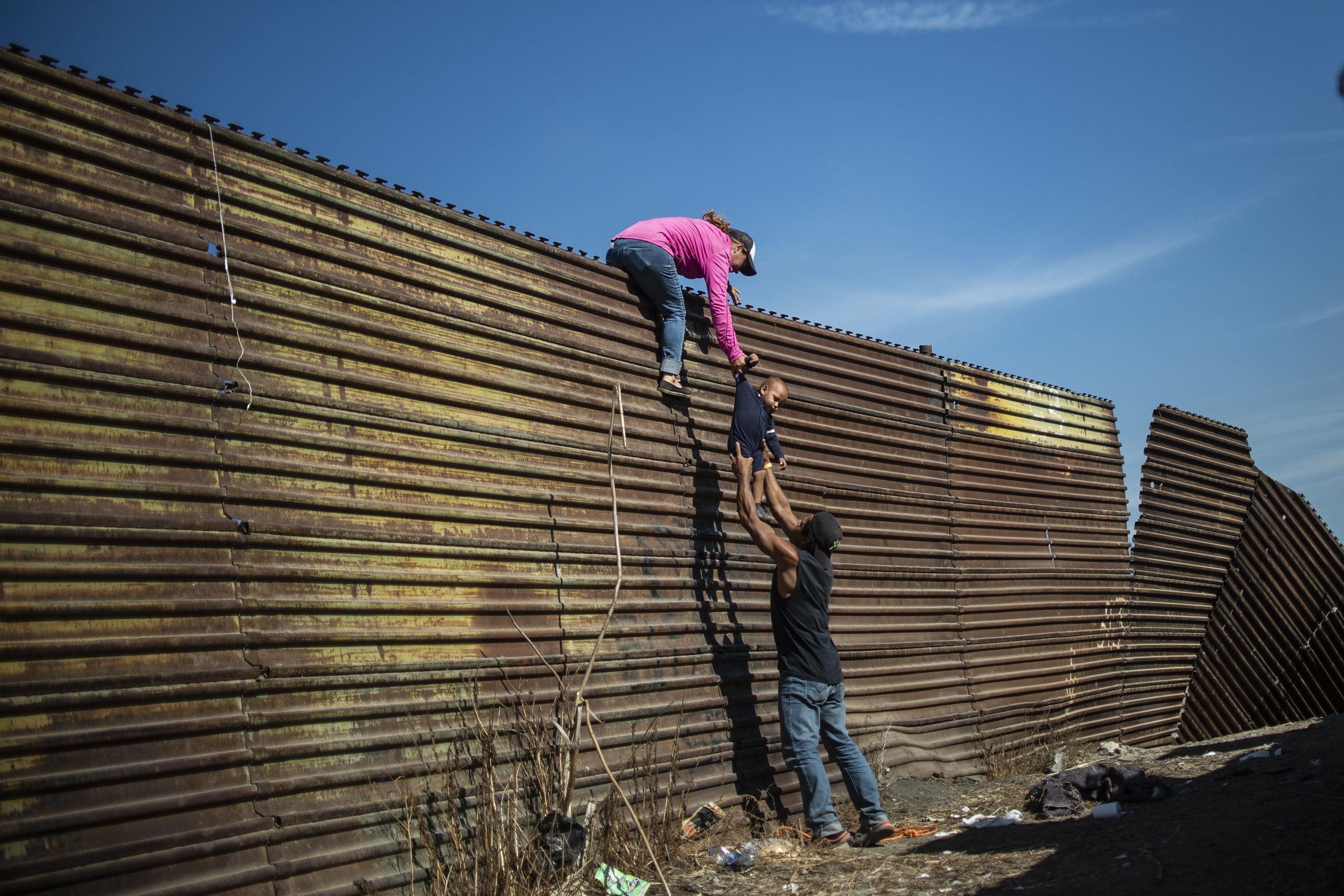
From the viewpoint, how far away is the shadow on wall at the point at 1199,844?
4414 mm

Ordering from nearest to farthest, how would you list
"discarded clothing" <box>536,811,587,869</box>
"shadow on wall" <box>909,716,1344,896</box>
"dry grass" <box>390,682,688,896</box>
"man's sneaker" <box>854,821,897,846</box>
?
"shadow on wall" <box>909,716,1344,896</box>
"dry grass" <box>390,682,688,896</box>
"discarded clothing" <box>536,811,587,869</box>
"man's sneaker" <box>854,821,897,846</box>

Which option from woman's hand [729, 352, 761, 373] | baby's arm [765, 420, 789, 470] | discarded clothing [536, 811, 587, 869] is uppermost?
woman's hand [729, 352, 761, 373]

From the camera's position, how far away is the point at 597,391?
612cm

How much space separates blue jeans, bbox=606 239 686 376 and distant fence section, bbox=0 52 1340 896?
0.15m

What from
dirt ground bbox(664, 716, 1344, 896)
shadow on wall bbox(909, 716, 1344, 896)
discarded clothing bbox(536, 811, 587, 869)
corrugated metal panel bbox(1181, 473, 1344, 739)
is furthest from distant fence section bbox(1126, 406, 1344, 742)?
discarded clothing bbox(536, 811, 587, 869)

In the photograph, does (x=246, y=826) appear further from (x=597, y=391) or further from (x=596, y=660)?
(x=597, y=391)

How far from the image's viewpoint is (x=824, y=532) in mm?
6352

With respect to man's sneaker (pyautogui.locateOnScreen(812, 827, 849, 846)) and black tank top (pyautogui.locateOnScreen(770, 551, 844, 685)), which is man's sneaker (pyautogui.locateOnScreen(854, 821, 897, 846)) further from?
black tank top (pyautogui.locateOnScreen(770, 551, 844, 685))

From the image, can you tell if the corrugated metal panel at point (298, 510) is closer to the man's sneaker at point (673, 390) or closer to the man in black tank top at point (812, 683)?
the man's sneaker at point (673, 390)

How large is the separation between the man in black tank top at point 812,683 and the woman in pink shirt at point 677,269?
0.88m

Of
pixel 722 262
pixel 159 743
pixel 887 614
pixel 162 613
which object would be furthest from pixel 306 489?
pixel 887 614

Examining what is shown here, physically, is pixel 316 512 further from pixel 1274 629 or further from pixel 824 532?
pixel 1274 629

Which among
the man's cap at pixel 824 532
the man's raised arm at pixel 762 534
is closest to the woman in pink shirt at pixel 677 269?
the man's raised arm at pixel 762 534

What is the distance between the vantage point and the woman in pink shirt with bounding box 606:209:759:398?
6590 mm
